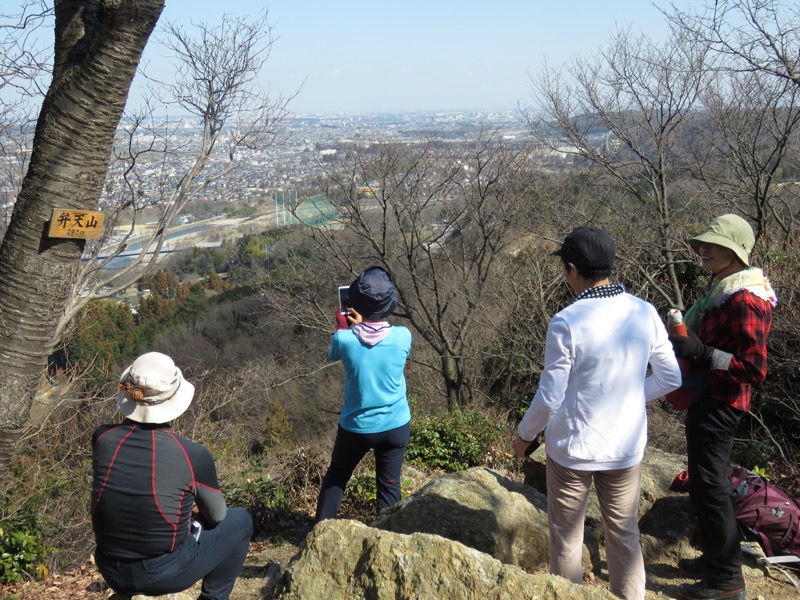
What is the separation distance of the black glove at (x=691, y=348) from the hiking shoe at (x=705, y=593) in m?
1.11

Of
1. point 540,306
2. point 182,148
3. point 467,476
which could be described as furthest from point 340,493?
point 540,306

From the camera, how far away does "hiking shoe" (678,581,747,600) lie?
302cm

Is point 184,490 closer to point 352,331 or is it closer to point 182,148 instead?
point 352,331

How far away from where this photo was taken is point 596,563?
11.5 ft

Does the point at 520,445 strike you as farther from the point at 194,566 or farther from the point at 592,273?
the point at 194,566

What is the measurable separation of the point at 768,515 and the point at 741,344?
43.8 inches

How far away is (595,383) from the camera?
252 cm

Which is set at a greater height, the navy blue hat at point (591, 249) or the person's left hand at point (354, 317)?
the navy blue hat at point (591, 249)

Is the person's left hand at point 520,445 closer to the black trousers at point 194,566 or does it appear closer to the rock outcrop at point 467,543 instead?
the rock outcrop at point 467,543

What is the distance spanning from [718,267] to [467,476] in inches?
70.6

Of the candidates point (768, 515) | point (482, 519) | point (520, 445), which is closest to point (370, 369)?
point (520, 445)

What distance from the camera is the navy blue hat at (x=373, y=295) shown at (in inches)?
127

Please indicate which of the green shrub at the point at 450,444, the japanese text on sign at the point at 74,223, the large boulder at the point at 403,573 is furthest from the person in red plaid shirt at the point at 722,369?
the green shrub at the point at 450,444

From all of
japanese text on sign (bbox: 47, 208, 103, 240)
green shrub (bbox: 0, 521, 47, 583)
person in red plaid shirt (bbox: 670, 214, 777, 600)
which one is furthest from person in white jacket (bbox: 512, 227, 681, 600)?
green shrub (bbox: 0, 521, 47, 583)
